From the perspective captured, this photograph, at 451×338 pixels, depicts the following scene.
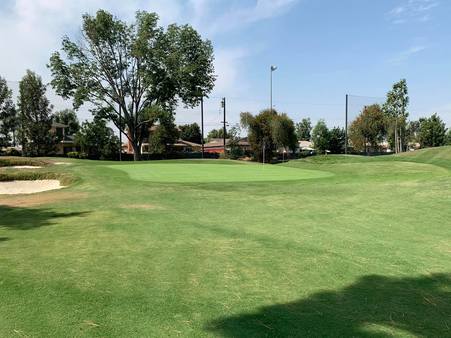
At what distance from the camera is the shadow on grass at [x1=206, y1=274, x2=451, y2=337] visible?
397 centimetres

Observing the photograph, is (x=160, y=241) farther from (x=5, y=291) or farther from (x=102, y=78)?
(x=102, y=78)

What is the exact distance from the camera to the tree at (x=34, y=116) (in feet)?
189

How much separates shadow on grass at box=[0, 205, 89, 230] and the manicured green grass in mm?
60

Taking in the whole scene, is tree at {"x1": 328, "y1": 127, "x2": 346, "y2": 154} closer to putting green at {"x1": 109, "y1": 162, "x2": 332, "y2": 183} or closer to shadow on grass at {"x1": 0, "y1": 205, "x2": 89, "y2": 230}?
putting green at {"x1": 109, "y1": 162, "x2": 332, "y2": 183}

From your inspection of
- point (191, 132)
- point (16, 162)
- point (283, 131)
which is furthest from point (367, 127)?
point (191, 132)

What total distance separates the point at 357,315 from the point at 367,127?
221ft

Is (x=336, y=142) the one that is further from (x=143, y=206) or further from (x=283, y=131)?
(x=143, y=206)

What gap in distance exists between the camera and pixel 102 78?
58.1 meters

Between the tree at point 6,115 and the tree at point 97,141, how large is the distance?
925cm

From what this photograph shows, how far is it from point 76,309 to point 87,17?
57607 mm

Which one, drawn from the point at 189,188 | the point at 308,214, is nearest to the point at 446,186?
the point at 308,214

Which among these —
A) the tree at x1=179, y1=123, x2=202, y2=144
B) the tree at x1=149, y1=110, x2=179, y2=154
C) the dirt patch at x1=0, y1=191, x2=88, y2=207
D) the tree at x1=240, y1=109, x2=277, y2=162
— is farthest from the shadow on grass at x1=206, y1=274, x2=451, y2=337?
the tree at x1=179, y1=123, x2=202, y2=144

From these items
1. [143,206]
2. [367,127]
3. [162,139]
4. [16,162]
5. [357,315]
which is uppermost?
[367,127]

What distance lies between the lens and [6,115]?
5819 cm
